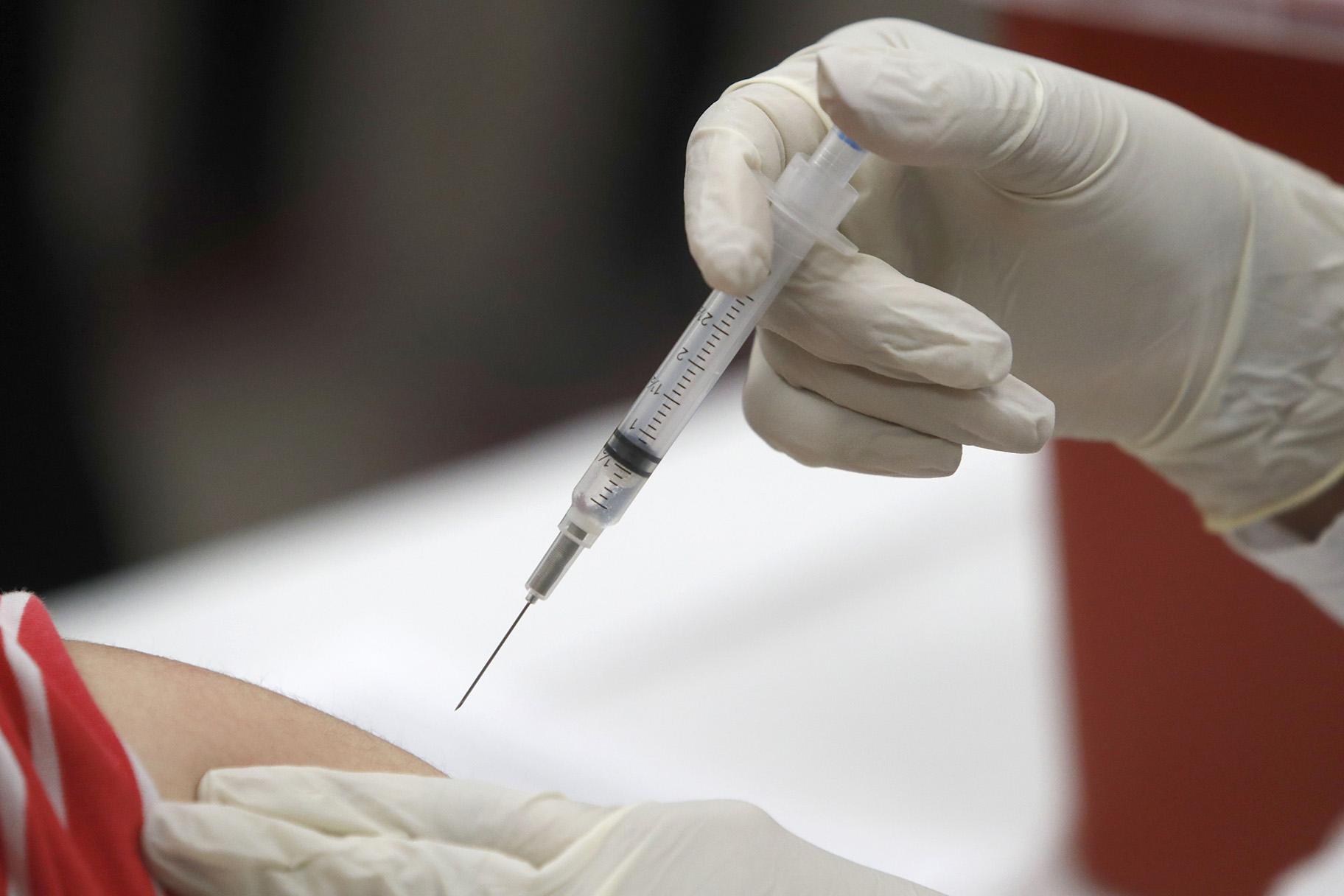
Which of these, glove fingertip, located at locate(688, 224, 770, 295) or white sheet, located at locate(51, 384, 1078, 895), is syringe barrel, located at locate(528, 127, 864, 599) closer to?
glove fingertip, located at locate(688, 224, 770, 295)

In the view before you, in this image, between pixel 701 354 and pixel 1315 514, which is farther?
pixel 1315 514

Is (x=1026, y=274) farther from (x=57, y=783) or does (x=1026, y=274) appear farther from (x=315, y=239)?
(x=315, y=239)

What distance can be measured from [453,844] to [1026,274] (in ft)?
2.70

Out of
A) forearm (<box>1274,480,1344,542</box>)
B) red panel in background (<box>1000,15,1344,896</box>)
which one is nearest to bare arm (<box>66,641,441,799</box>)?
forearm (<box>1274,480,1344,542</box>)

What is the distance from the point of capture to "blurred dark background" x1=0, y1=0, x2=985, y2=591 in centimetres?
255

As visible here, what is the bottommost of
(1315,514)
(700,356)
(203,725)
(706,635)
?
(706,635)

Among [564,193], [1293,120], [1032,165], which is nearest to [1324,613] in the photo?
[1293,120]

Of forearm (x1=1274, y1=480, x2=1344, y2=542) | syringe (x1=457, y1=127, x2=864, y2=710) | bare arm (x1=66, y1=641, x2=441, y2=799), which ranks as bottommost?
forearm (x1=1274, y1=480, x2=1344, y2=542)

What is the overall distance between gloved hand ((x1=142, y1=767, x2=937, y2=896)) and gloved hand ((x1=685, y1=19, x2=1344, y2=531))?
1.25 ft

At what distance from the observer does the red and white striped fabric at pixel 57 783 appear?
0.70 m

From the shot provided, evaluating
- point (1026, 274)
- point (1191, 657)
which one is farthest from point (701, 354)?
point (1191, 657)

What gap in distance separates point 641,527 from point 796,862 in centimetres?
165

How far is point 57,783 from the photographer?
2.42 feet

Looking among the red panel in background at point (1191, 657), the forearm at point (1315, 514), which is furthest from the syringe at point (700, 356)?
the red panel in background at point (1191, 657)
